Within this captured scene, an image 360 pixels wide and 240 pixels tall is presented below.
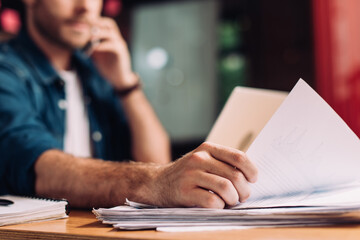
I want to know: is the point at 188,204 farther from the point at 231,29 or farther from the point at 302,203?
the point at 231,29

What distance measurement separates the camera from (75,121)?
1618 millimetres

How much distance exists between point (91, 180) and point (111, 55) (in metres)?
0.98

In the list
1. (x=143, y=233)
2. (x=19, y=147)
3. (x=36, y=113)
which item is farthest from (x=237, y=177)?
(x=36, y=113)

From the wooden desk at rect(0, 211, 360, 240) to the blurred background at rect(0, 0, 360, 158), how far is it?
2.26 meters

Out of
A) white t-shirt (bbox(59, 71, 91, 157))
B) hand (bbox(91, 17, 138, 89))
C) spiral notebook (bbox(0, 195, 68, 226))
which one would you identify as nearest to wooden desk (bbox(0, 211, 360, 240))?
spiral notebook (bbox(0, 195, 68, 226))

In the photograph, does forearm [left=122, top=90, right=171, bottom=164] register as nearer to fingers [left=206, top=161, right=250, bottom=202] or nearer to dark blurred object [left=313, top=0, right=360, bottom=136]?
fingers [left=206, top=161, right=250, bottom=202]

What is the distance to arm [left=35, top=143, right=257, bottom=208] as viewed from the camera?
59 centimetres

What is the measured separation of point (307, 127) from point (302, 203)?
A: 4.0 inches

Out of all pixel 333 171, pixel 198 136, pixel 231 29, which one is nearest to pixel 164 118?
pixel 198 136

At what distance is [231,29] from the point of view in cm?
383

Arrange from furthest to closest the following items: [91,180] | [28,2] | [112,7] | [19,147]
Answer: [112,7] < [28,2] < [19,147] < [91,180]

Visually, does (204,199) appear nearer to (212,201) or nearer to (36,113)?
(212,201)

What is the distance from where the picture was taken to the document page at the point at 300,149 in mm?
576

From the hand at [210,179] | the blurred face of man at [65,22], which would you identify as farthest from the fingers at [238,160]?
the blurred face of man at [65,22]
